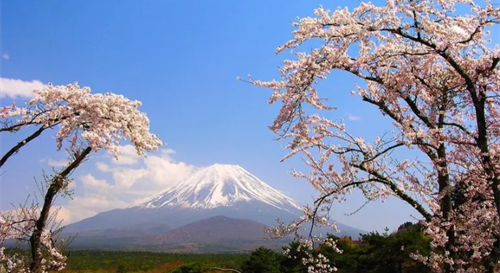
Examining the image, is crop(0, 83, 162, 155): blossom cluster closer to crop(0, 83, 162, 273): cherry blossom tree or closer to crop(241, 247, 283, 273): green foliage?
crop(0, 83, 162, 273): cherry blossom tree

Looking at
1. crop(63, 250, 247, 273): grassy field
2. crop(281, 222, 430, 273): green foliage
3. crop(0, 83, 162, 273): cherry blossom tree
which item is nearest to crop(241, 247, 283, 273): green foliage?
crop(281, 222, 430, 273): green foliage

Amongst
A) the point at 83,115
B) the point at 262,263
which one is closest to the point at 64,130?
the point at 83,115

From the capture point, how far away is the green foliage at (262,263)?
19.7 m

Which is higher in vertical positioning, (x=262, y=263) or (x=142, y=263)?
(x=262, y=263)

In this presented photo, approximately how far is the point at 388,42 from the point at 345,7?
1003 millimetres

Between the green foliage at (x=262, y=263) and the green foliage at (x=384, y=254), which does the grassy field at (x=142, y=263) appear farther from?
the green foliage at (x=384, y=254)

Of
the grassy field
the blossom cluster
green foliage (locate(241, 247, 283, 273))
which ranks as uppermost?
the blossom cluster

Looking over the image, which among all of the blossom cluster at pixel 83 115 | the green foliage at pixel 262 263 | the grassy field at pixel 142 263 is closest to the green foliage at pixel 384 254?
the green foliage at pixel 262 263

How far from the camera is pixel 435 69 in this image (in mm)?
7602

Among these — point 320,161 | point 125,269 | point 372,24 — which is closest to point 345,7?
point 372,24

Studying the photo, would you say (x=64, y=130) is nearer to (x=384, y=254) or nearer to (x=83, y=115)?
(x=83, y=115)

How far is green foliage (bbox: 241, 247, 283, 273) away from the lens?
19.7m

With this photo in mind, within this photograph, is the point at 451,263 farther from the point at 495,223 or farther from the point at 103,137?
the point at 103,137

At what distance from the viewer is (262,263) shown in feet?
65.4
